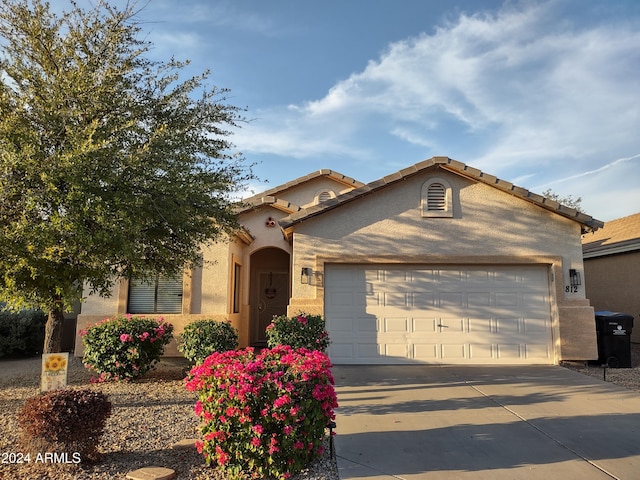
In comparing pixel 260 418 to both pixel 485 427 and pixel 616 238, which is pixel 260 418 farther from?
pixel 616 238

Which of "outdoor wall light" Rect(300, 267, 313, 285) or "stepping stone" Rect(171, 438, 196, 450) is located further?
"outdoor wall light" Rect(300, 267, 313, 285)

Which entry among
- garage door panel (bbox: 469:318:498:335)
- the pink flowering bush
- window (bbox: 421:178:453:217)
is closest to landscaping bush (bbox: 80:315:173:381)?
the pink flowering bush

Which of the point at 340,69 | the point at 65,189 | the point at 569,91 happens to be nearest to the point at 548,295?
the point at 569,91

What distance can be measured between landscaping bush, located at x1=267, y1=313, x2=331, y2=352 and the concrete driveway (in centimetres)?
92

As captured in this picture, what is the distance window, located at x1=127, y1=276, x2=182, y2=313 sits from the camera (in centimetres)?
1182

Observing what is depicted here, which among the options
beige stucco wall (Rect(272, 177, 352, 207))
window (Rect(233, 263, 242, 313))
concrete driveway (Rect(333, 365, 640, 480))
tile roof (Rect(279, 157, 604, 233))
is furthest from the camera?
beige stucco wall (Rect(272, 177, 352, 207))

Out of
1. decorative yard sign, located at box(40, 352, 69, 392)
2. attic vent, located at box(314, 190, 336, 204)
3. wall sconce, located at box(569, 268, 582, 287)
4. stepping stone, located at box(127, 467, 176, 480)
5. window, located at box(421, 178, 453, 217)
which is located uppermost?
attic vent, located at box(314, 190, 336, 204)

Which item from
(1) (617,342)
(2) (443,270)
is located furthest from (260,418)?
(1) (617,342)

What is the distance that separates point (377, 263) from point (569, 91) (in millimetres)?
6255

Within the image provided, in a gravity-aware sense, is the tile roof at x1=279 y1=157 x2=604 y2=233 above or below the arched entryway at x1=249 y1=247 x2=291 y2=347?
above

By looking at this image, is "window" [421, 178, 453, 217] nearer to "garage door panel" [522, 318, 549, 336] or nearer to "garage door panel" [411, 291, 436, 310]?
"garage door panel" [411, 291, 436, 310]

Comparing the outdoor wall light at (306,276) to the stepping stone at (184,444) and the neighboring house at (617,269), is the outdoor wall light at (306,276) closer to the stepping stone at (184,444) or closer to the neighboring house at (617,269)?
the stepping stone at (184,444)

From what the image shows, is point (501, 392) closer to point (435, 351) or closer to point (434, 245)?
point (435, 351)

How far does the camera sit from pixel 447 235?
428 inches
